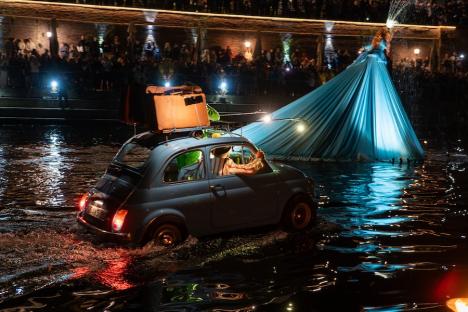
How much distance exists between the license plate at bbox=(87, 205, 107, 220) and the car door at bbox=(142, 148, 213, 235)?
2.32 feet

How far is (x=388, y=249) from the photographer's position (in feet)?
28.6

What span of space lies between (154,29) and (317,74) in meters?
9.20

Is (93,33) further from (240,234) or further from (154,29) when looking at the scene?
(240,234)

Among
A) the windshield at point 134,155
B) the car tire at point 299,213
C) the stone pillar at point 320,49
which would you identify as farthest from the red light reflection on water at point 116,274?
the stone pillar at point 320,49

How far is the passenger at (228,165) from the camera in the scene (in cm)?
873

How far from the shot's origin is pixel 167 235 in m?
8.06

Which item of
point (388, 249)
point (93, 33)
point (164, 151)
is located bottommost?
point (388, 249)

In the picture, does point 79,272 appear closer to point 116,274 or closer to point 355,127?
point 116,274

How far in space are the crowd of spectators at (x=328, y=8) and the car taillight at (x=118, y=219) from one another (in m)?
23.2

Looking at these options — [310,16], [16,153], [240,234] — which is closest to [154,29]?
[310,16]

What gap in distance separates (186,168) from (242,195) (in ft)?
3.06

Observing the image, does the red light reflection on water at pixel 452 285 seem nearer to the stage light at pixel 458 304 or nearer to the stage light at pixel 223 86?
the stage light at pixel 458 304

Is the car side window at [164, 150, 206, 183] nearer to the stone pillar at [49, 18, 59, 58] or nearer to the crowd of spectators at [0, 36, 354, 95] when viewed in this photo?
the crowd of spectators at [0, 36, 354, 95]

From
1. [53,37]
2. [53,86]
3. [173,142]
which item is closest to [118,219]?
[173,142]
